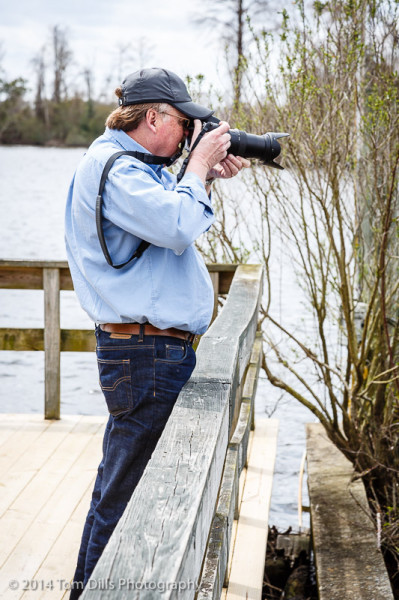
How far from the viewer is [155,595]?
3.39ft

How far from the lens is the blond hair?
2066mm

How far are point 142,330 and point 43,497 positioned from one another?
49.8 inches

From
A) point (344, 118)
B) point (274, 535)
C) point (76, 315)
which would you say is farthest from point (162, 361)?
point (76, 315)

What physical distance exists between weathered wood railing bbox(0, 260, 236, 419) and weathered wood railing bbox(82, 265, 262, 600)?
1.42 m

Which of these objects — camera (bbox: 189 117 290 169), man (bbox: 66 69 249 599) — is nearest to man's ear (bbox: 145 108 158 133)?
man (bbox: 66 69 249 599)

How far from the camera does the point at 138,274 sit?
2002mm

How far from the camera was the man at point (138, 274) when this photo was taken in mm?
1977

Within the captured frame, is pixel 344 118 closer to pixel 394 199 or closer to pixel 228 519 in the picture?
pixel 394 199

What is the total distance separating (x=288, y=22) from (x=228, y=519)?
139 inches

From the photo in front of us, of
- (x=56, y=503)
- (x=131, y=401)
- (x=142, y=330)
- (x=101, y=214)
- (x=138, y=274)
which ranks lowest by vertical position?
(x=56, y=503)

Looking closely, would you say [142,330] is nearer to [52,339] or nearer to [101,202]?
[101,202]

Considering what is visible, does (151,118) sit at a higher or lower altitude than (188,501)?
higher

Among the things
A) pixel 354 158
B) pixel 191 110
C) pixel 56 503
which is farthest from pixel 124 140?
pixel 354 158

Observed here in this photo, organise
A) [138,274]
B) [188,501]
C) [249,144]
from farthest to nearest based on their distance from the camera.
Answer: [249,144], [138,274], [188,501]
